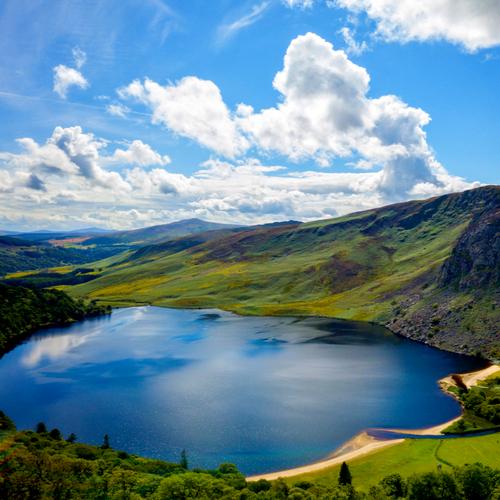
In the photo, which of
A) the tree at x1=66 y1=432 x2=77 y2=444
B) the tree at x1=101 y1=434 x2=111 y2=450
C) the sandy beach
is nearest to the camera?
the sandy beach

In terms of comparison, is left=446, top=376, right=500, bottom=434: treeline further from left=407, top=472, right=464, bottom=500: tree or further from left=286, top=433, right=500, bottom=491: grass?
left=407, top=472, right=464, bottom=500: tree

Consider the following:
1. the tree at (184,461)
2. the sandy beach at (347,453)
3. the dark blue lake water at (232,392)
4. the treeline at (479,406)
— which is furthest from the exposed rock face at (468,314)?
the tree at (184,461)

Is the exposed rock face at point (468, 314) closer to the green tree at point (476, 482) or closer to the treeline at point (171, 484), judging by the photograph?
the green tree at point (476, 482)

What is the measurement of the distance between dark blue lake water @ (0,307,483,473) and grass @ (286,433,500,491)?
8.15 m

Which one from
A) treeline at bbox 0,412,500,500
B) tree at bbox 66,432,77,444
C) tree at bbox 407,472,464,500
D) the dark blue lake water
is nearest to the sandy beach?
the dark blue lake water

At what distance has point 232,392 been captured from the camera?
367 feet

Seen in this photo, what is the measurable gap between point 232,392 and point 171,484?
193 ft

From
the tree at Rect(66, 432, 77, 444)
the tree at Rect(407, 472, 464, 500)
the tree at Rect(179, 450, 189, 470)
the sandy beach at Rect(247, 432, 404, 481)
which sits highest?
the tree at Rect(66, 432, 77, 444)

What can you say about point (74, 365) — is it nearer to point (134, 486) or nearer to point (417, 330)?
point (134, 486)

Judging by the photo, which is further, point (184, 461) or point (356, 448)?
point (356, 448)

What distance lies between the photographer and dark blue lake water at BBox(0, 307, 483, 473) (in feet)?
275

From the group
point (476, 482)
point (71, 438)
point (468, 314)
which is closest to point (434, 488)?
point (476, 482)

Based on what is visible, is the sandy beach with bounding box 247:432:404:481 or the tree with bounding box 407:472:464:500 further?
the sandy beach with bounding box 247:432:404:481

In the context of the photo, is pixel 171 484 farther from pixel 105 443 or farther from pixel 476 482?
pixel 476 482
